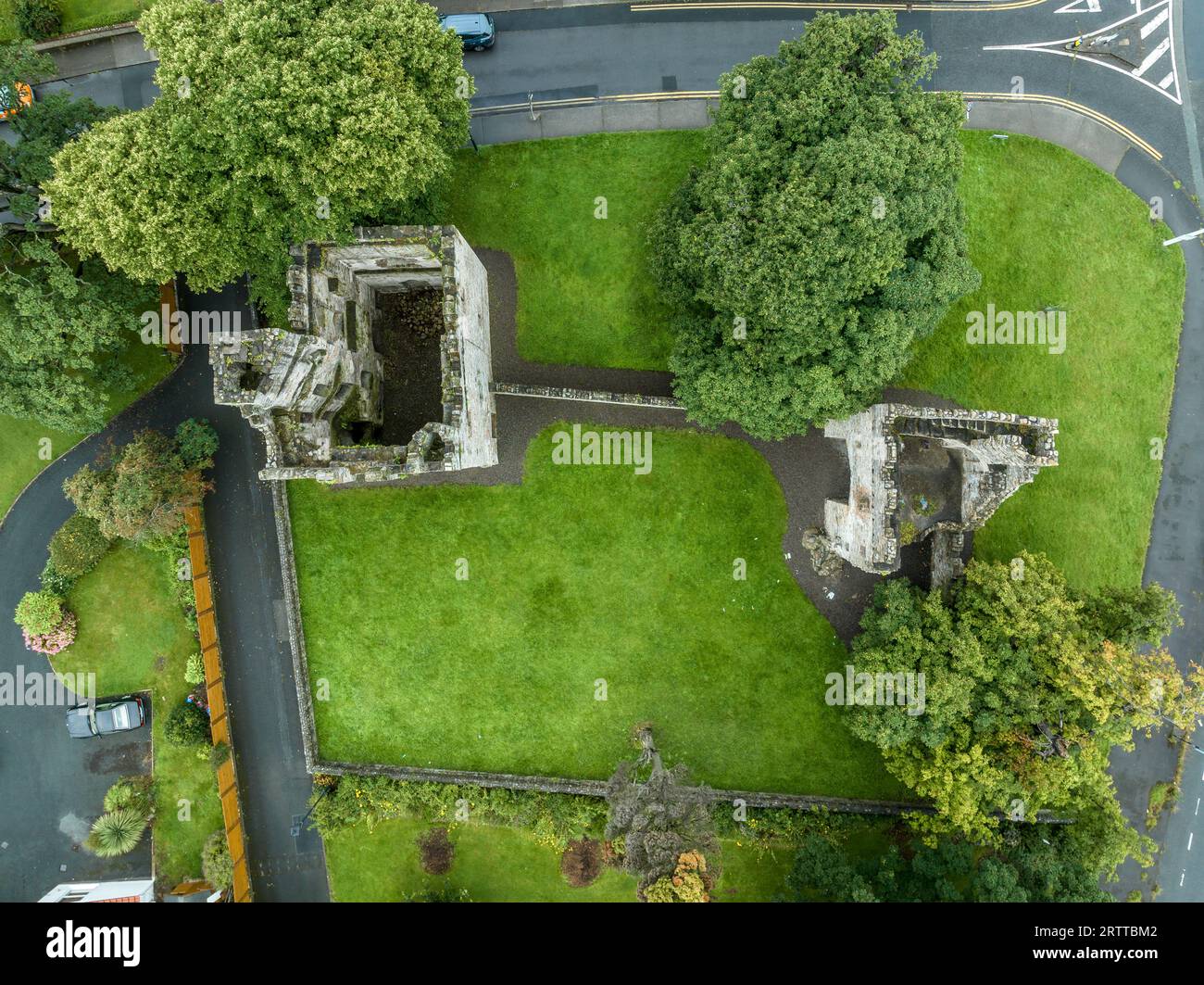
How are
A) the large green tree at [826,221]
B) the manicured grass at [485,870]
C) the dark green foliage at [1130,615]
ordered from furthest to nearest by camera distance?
the manicured grass at [485,870], the dark green foliage at [1130,615], the large green tree at [826,221]

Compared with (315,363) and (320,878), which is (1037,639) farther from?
(320,878)

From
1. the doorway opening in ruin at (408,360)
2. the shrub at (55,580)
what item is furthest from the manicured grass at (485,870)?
the doorway opening in ruin at (408,360)

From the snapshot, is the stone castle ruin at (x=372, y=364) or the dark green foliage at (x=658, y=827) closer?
the stone castle ruin at (x=372, y=364)

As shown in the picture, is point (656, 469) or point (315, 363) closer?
point (315, 363)

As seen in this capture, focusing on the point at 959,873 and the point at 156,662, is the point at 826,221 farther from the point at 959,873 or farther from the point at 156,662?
the point at 156,662

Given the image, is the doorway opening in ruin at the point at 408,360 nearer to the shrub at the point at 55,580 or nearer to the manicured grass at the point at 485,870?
the shrub at the point at 55,580
